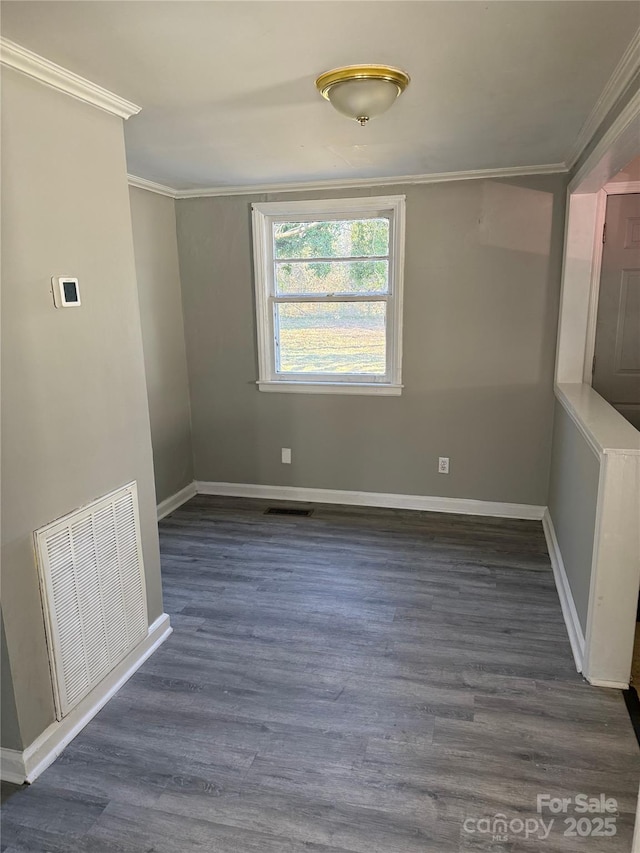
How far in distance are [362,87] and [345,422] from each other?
8.05 feet

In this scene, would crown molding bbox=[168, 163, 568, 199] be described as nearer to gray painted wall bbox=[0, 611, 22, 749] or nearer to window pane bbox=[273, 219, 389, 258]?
window pane bbox=[273, 219, 389, 258]

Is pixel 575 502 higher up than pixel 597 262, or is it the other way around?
pixel 597 262

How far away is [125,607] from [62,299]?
1.26m

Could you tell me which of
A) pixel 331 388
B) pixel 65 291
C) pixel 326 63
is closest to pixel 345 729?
pixel 65 291

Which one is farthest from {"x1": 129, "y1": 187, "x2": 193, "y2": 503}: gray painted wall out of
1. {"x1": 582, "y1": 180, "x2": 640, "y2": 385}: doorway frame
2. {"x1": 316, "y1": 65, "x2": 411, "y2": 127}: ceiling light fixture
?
{"x1": 582, "y1": 180, "x2": 640, "y2": 385}: doorway frame

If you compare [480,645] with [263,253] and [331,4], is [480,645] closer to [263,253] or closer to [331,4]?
[331,4]

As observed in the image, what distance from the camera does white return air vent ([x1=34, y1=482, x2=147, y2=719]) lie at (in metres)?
1.89

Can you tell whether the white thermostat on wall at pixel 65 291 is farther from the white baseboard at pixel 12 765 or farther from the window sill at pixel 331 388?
the window sill at pixel 331 388

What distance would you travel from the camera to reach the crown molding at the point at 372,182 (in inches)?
133

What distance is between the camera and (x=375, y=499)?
13.5 ft

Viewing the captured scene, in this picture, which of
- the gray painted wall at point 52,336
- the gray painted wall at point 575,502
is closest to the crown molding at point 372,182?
the gray painted wall at point 575,502

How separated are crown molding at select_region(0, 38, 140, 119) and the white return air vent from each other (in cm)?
146

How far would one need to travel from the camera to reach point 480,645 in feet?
8.11

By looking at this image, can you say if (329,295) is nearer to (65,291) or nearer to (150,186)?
(150,186)
